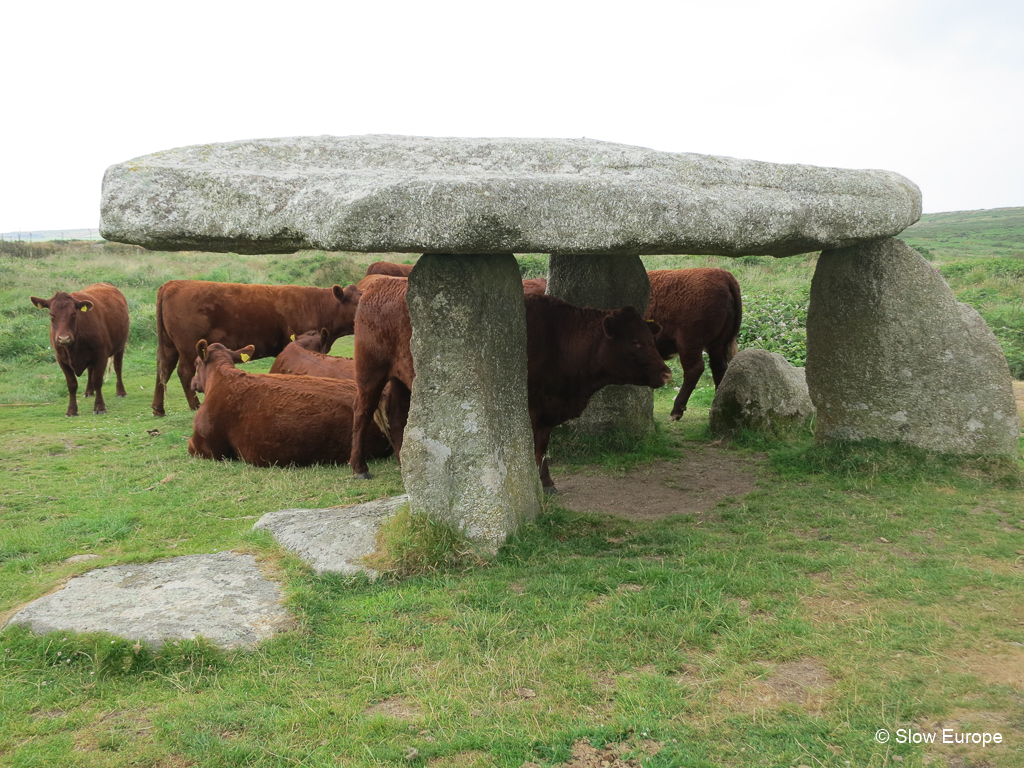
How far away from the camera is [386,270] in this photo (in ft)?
42.4

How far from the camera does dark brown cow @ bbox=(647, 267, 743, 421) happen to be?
412 inches

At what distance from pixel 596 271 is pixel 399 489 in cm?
311

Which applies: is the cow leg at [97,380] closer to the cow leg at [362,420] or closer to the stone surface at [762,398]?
the cow leg at [362,420]

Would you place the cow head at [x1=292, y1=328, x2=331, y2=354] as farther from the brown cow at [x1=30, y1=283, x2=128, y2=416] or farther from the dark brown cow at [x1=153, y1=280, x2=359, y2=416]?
the brown cow at [x1=30, y1=283, x2=128, y2=416]

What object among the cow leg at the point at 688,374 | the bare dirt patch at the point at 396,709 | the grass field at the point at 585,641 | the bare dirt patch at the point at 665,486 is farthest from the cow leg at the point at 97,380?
the bare dirt patch at the point at 396,709

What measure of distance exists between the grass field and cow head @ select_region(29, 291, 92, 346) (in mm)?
4630

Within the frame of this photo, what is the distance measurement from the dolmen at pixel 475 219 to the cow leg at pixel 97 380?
26.1ft

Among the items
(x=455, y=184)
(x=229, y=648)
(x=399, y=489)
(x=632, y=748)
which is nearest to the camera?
(x=632, y=748)

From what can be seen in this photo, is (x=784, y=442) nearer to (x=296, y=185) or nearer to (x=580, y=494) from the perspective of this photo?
(x=580, y=494)

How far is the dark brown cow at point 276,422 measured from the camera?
27.8 ft

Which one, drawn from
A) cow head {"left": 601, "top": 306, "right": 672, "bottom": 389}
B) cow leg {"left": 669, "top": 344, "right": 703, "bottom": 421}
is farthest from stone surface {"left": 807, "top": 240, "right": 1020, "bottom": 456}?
cow leg {"left": 669, "top": 344, "right": 703, "bottom": 421}

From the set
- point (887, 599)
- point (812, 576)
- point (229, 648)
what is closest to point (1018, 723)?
point (887, 599)

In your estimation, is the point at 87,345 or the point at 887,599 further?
the point at 87,345

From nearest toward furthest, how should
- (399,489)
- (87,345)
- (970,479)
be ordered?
(970,479)
(399,489)
(87,345)
